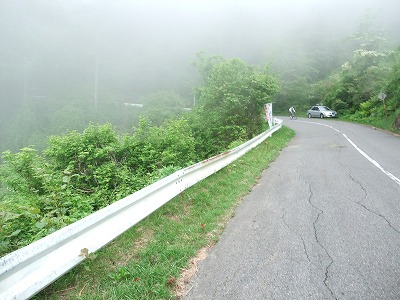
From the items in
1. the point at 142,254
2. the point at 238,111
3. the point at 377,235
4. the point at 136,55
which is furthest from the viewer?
the point at 136,55

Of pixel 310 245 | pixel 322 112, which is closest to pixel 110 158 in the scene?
pixel 310 245

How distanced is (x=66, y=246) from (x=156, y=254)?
112cm

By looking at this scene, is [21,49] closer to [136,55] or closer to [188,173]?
[136,55]

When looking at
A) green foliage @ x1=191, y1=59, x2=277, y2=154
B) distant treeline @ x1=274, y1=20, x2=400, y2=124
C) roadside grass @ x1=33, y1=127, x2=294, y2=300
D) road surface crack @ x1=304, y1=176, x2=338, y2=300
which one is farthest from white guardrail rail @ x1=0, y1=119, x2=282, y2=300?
distant treeline @ x1=274, y1=20, x2=400, y2=124

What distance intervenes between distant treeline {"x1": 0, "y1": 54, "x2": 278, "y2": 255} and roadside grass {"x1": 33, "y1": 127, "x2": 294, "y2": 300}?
86 cm

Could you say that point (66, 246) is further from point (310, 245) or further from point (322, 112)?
point (322, 112)

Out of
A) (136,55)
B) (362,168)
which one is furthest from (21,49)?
(362,168)

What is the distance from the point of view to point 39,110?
46344mm

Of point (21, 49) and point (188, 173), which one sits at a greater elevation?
point (21, 49)

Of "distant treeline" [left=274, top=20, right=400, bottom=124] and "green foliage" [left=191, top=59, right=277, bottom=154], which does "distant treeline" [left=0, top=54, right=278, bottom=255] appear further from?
"distant treeline" [left=274, top=20, right=400, bottom=124]

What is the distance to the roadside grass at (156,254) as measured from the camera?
8.71ft

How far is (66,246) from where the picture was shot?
257 cm

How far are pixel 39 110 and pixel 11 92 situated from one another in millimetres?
9724

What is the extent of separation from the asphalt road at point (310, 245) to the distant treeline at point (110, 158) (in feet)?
7.23
